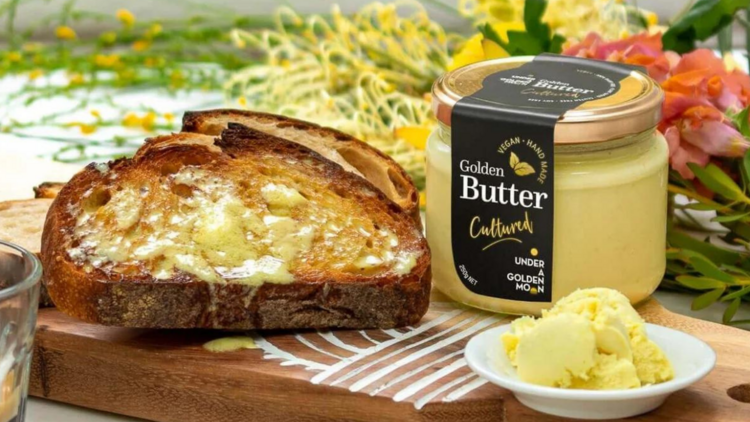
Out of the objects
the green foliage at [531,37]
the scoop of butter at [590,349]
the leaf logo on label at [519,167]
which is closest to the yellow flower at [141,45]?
the green foliage at [531,37]

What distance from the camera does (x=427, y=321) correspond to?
1.90 meters

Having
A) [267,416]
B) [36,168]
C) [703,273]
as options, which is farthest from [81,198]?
[703,273]

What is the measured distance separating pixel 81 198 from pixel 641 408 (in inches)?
37.9

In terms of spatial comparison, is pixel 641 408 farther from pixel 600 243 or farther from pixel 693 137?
pixel 693 137

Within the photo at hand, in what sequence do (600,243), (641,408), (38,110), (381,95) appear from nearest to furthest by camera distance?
(641,408) < (600,243) < (381,95) < (38,110)

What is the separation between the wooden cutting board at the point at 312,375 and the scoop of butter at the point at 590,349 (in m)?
0.08

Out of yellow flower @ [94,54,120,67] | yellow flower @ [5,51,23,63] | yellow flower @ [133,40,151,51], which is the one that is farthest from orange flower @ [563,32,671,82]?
yellow flower @ [5,51,23,63]

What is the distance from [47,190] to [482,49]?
95 centimetres

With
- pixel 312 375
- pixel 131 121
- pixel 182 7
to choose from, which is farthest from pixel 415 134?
pixel 182 7

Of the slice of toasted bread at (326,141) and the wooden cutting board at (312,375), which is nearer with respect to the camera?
the wooden cutting board at (312,375)

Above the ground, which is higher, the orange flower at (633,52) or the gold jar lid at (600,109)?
the gold jar lid at (600,109)

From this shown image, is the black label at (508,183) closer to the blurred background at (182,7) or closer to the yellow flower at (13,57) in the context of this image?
the yellow flower at (13,57)

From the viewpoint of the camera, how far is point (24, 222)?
219cm

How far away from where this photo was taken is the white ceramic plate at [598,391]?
4.93 feet
